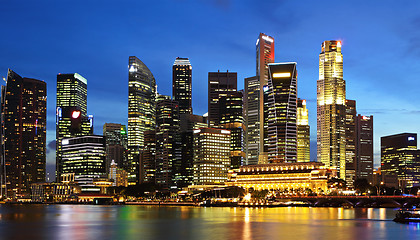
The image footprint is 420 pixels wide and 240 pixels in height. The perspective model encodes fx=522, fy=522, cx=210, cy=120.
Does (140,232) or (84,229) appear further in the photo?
(84,229)

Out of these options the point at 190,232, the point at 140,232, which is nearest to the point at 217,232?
the point at 190,232

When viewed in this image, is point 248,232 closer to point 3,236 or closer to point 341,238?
point 341,238

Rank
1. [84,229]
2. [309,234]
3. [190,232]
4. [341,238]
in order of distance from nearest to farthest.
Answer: [341,238], [309,234], [190,232], [84,229]

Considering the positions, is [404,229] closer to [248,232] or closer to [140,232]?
[248,232]

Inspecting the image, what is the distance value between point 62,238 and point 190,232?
86.2 feet

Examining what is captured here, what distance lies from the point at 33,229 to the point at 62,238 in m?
24.5

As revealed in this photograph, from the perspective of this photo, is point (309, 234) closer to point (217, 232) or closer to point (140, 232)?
point (217, 232)

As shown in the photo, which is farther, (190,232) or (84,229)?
(84,229)

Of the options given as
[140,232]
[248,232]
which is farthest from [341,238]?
[140,232]

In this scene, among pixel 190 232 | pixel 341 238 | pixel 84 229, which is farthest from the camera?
pixel 84 229

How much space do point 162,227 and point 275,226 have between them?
26761 millimetres

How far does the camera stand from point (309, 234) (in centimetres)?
10312

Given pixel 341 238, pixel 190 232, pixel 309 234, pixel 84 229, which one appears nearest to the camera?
pixel 341 238

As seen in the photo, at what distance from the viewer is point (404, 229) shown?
112 m
